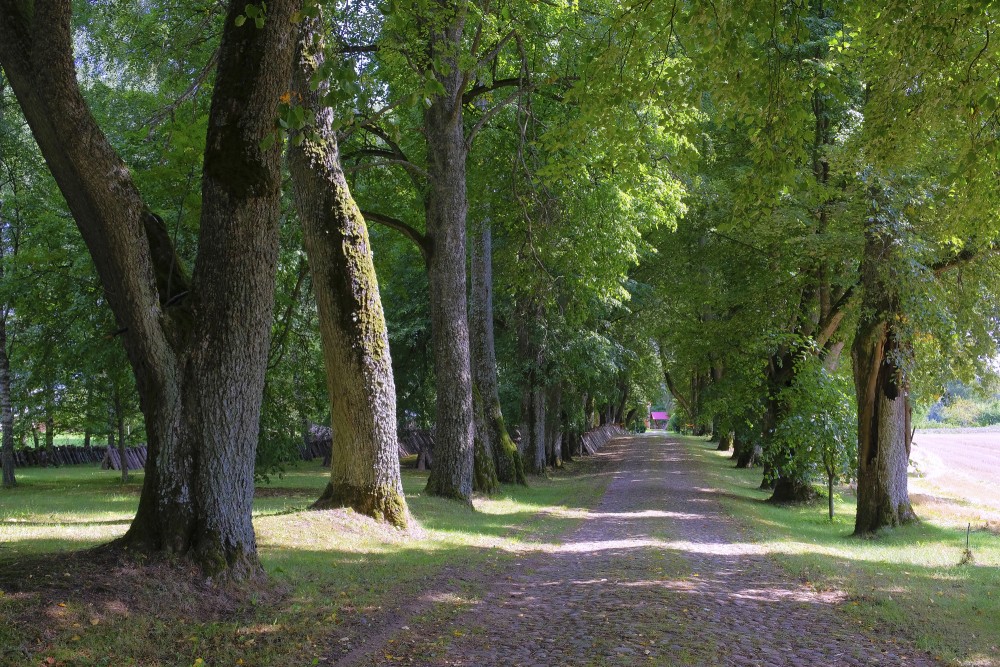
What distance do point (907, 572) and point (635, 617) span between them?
5137 mm

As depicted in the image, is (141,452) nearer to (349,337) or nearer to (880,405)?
(349,337)

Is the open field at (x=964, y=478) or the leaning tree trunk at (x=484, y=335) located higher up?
the leaning tree trunk at (x=484, y=335)

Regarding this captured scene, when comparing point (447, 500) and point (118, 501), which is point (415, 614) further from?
point (118, 501)

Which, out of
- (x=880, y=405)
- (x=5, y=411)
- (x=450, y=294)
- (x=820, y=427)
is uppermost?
(x=450, y=294)

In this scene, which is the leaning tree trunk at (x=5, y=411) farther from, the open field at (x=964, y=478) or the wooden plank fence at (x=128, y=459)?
the open field at (x=964, y=478)

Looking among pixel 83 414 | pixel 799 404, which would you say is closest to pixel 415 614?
pixel 799 404

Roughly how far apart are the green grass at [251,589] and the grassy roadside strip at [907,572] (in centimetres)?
379

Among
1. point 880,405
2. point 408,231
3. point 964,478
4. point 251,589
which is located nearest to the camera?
point 251,589

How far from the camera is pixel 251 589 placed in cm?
686

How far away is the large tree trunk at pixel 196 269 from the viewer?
257 inches

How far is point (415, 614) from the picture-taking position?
7.27m

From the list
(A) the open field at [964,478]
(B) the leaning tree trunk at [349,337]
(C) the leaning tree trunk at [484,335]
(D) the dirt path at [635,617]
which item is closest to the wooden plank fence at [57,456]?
(C) the leaning tree trunk at [484,335]

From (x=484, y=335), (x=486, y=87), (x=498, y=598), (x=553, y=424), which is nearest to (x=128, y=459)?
(x=553, y=424)

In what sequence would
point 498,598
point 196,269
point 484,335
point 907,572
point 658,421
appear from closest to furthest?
point 196,269, point 498,598, point 907,572, point 484,335, point 658,421
